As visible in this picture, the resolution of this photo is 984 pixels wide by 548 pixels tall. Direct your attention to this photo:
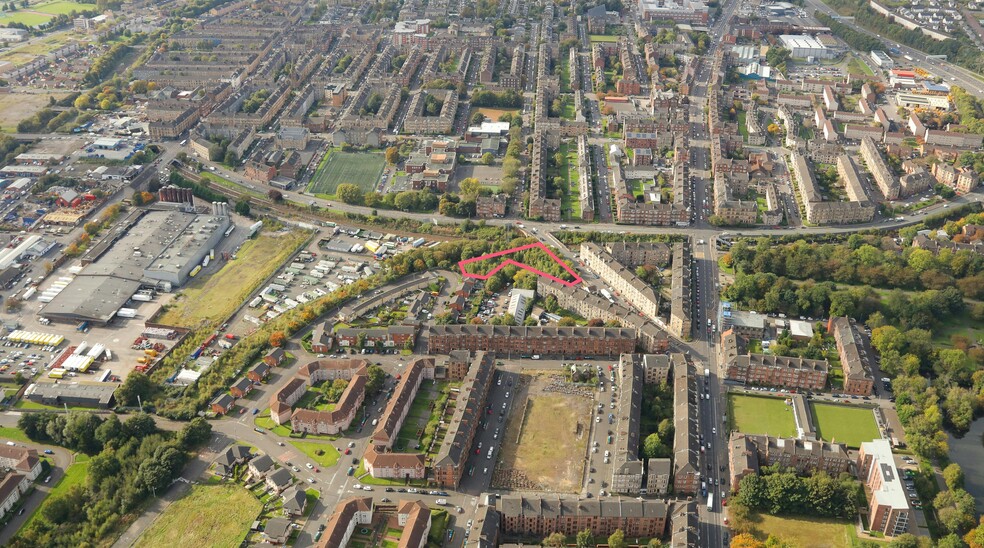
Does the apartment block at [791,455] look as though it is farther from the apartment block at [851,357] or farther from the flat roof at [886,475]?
the apartment block at [851,357]

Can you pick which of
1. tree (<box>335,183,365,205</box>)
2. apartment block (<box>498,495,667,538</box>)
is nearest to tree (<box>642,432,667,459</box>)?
apartment block (<box>498,495,667,538</box>)

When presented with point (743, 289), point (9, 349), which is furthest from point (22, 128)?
point (743, 289)

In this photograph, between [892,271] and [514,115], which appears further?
[514,115]

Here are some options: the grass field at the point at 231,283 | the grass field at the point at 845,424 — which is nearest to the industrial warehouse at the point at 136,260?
the grass field at the point at 231,283

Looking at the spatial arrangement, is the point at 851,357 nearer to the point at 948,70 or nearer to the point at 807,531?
the point at 807,531

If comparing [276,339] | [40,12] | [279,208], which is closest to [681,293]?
[276,339]

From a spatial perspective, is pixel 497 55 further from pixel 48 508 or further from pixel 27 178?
pixel 48 508
